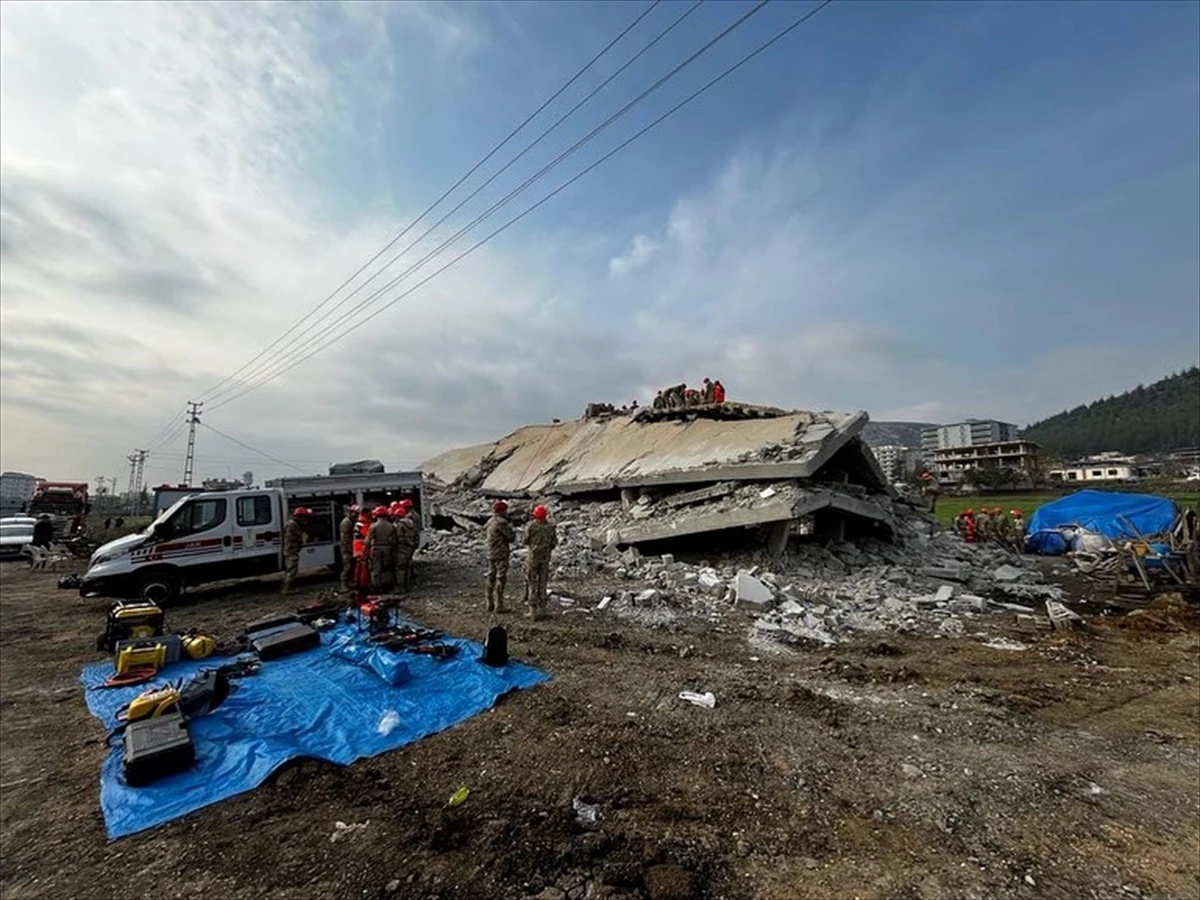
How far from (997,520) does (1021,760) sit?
19853mm

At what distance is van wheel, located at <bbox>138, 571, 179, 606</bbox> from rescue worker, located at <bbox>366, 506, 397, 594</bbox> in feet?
10.9

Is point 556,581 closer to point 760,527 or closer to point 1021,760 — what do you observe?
point 760,527

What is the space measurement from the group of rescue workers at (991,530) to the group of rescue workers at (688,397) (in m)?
10.1

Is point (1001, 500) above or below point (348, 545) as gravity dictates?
below

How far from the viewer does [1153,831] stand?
136 inches

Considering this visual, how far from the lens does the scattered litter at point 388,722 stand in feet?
15.2

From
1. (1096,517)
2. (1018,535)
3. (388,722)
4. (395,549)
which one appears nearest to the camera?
(388,722)

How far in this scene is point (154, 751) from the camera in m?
3.90

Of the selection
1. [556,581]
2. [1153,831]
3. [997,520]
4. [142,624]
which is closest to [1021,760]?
[1153,831]

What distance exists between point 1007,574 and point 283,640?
48.7 ft

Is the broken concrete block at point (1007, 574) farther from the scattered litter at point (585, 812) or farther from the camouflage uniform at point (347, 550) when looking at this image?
the camouflage uniform at point (347, 550)

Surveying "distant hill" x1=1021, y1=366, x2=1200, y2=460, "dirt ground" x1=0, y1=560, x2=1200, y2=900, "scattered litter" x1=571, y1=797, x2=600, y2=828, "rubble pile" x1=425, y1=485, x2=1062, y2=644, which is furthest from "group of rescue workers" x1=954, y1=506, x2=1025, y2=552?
"distant hill" x1=1021, y1=366, x2=1200, y2=460

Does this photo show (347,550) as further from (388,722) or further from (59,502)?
(59,502)

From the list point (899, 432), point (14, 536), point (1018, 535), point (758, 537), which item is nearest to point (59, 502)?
point (14, 536)
